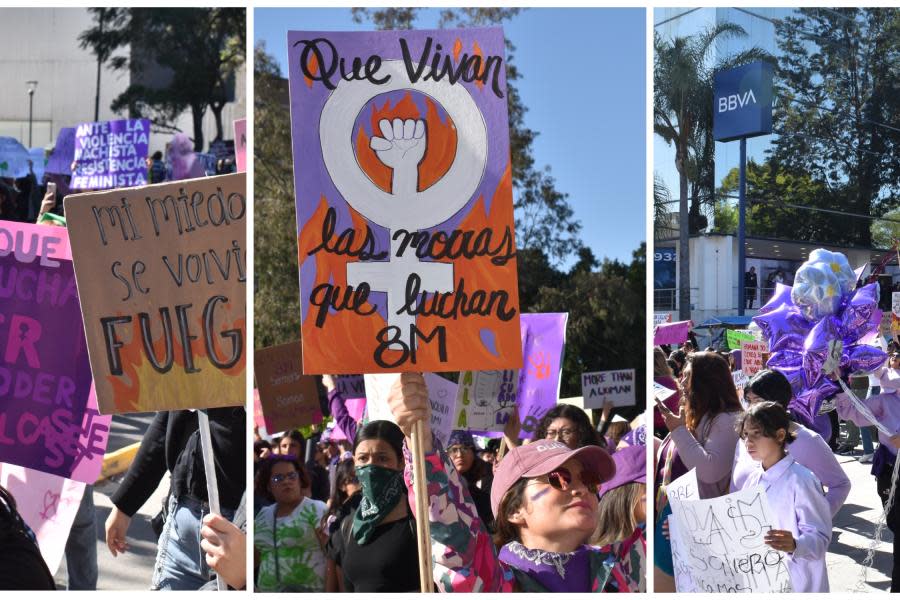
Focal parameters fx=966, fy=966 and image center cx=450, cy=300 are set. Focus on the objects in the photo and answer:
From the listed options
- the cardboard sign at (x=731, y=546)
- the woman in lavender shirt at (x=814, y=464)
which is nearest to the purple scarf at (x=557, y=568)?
the cardboard sign at (x=731, y=546)

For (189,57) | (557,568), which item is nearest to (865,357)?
(557,568)

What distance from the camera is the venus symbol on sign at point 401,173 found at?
2.84 meters

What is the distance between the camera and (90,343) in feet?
9.78

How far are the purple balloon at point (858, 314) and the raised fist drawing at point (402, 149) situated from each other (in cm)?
225

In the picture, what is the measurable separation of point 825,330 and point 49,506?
10.3 feet

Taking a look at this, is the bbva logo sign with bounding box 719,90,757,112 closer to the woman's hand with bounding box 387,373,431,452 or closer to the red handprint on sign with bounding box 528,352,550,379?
the red handprint on sign with bounding box 528,352,550,379

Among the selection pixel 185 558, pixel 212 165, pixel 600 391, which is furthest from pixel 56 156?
pixel 185 558

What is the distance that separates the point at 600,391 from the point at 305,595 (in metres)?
3.34

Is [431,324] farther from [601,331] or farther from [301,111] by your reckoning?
[601,331]

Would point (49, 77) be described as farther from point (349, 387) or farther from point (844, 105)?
point (844, 105)

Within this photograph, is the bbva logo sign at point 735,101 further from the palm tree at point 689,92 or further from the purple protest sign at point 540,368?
the purple protest sign at point 540,368

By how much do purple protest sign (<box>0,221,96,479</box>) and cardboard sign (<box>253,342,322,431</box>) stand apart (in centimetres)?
142

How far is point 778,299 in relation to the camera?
14.7 ft

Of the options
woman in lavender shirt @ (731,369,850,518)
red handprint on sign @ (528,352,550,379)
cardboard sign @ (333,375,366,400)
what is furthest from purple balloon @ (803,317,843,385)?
cardboard sign @ (333,375,366,400)
